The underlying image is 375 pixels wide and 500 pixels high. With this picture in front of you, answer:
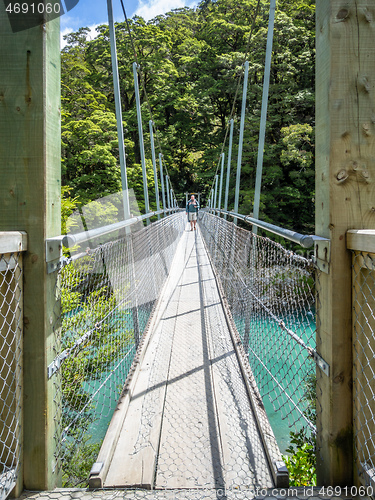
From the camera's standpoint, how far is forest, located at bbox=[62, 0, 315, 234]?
1163 cm

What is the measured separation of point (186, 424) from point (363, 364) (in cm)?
76

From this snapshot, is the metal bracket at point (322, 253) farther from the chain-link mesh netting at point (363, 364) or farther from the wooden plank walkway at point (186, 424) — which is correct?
the wooden plank walkway at point (186, 424)

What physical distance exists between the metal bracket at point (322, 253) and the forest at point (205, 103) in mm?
7731

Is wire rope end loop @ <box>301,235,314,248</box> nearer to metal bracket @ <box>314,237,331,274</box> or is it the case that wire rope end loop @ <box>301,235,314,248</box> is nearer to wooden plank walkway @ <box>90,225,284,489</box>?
metal bracket @ <box>314,237,331,274</box>

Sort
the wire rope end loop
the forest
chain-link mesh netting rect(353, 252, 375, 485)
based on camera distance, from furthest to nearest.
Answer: the forest, the wire rope end loop, chain-link mesh netting rect(353, 252, 375, 485)

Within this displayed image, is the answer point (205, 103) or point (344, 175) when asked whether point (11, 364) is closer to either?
point (344, 175)

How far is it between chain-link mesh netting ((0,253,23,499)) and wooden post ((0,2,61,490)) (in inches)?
0.9

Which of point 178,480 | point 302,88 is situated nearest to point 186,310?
point 178,480

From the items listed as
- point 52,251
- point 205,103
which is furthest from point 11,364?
point 205,103

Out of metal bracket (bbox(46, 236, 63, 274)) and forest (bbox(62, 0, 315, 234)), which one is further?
forest (bbox(62, 0, 315, 234))

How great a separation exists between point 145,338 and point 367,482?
150 centimetres

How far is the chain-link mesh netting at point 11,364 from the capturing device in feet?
2.96

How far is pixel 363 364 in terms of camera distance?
2.94 ft

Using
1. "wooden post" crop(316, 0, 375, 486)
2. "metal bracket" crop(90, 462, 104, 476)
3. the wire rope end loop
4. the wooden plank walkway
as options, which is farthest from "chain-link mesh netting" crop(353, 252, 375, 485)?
"metal bracket" crop(90, 462, 104, 476)
